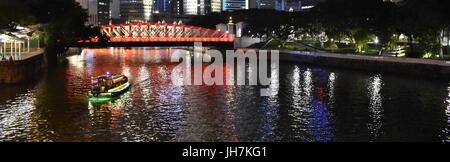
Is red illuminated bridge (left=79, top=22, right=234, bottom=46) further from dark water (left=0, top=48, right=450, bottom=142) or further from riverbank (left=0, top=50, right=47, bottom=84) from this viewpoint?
dark water (left=0, top=48, right=450, bottom=142)

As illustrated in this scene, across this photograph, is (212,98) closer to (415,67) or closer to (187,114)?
(187,114)

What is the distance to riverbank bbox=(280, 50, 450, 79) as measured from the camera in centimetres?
5356

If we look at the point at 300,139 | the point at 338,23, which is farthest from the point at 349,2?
the point at 300,139

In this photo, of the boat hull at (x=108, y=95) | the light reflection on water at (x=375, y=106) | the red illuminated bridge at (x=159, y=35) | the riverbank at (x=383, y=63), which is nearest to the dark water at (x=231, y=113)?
the light reflection on water at (x=375, y=106)

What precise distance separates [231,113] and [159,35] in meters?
103

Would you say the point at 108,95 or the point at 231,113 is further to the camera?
the point at 108,95

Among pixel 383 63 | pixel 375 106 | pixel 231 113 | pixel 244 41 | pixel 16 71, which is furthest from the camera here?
pixel 244 41

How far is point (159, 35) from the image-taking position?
13400 centimetres

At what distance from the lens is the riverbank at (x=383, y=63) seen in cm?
5356

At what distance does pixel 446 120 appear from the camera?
30.4 meters

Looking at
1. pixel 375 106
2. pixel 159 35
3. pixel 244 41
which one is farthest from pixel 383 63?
pixel 159 35

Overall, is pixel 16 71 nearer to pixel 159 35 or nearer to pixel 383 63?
pixel 383 63

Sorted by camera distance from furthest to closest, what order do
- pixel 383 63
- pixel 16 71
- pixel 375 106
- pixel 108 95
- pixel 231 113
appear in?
pixel 383 63 → pixel 16 71 → pixel 108 95 → pixel 375 106 → pixel 231 113
